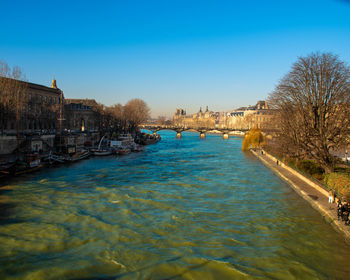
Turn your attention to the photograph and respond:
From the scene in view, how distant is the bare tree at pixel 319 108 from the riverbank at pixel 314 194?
8.17 feet

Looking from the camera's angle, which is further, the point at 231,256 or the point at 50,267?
the point at 231,256

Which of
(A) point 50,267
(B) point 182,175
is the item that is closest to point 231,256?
(A) point 50,267

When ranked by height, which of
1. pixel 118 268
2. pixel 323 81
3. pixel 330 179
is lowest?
pixel 118 268

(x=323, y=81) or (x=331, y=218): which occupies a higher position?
(x=323, y=81)

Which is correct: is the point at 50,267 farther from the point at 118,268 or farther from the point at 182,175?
the point at 182,175

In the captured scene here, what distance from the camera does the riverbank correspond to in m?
16.8

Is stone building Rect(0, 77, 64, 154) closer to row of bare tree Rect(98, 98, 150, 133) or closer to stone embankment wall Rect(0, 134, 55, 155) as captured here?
stone embankment wall Rect(0, 134, 55, 155)

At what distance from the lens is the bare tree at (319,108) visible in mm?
27812

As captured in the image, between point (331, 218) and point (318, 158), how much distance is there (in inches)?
469

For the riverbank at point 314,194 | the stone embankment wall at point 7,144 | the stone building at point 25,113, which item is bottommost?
the riverbank at point 314,194

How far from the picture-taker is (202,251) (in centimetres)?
1481

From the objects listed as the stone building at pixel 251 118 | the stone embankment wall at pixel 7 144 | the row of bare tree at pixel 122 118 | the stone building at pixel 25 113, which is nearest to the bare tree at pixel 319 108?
the stone building at pixel 25 113

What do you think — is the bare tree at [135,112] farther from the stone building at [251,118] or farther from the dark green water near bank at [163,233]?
the dark green water near bank at [163,233]

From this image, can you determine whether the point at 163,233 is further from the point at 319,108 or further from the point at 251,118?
the point at 251,118
